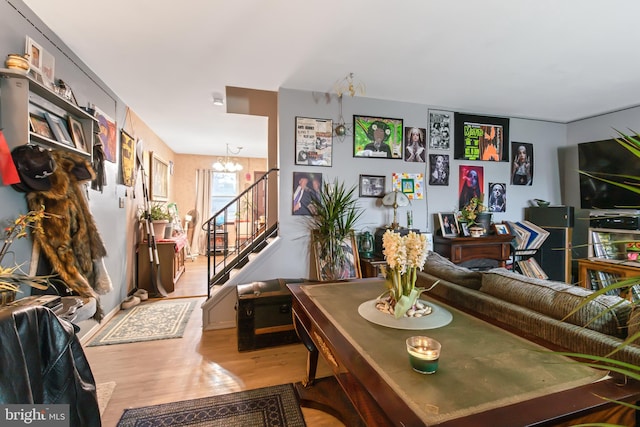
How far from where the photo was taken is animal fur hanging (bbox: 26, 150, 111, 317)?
1947 millimetres

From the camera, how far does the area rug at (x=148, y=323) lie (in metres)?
2.76

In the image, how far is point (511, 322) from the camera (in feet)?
4.39

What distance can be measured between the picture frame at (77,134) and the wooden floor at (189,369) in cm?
177

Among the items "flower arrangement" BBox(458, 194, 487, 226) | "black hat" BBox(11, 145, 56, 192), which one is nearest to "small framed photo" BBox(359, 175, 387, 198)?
"flower arrangement" BBox(458, 194, 487, 226)

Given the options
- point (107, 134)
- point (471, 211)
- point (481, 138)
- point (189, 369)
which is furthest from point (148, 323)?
point (481, 138)

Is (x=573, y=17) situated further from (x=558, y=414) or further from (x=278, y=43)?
(x=558, y=414)

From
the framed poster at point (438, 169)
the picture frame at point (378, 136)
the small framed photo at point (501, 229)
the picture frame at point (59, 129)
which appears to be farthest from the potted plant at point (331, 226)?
the picture frame at point (59, 129)

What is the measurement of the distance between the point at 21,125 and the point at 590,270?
5806 millimetres

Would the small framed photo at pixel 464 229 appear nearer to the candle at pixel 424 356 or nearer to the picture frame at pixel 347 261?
the picture frame at pixel 347 261

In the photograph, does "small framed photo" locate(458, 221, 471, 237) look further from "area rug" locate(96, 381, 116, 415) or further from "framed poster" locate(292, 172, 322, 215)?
"area rug" locate(96, 381, 116, 415)

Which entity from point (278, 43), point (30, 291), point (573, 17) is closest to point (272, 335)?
point (30, 291)

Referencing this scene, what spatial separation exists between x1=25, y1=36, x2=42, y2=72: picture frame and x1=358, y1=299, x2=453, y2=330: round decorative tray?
264cm

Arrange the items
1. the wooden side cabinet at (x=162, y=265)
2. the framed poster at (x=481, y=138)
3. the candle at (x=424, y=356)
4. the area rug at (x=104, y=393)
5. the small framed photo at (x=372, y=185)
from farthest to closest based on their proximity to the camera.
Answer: the wooden side cabinet at (x=162, y=265), the framed poster at (x=481, y=138), the small framed photo at (x=372, y=185), the area rug at (x=104, y=393), the candle at (x=424, y=356)

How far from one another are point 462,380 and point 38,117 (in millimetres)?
2863
